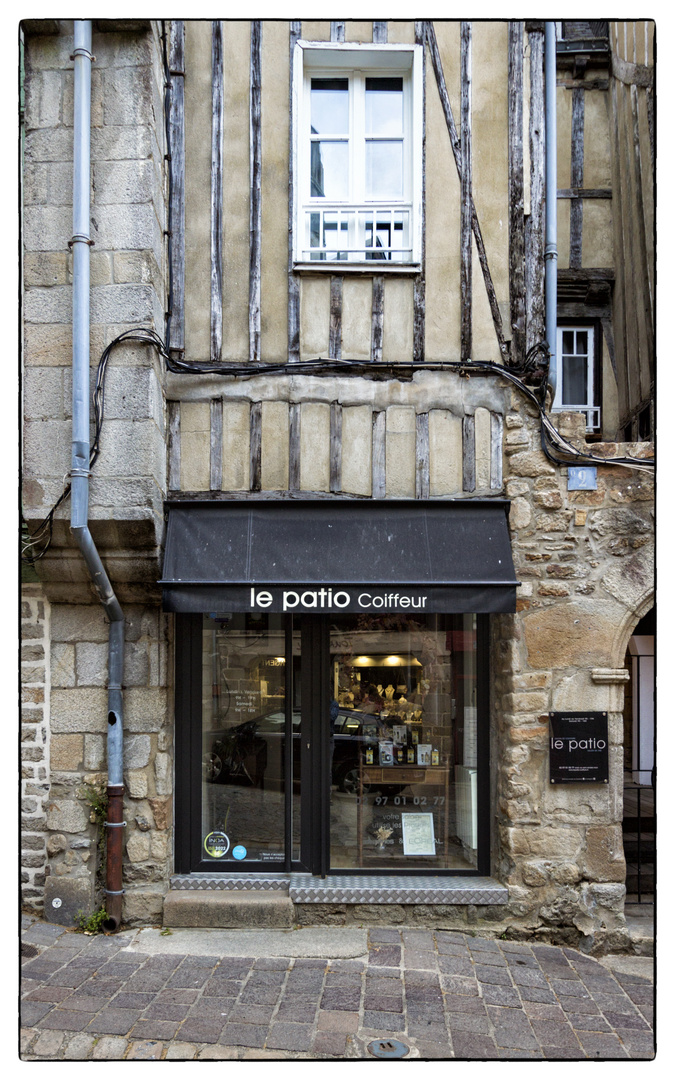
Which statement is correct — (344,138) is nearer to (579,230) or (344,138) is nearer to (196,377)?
(196,377)

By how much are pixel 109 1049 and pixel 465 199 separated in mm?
5478

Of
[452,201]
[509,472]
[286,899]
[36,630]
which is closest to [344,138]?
[452,201]

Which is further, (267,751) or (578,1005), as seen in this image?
(267,751)

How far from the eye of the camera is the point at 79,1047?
341 cm

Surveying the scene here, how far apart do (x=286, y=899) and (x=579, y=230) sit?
6.60 metres

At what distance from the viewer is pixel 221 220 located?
4.86 m

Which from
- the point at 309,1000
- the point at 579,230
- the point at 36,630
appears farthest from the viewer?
the point at 579,230

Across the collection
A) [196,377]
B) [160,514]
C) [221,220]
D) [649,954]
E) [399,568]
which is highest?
[221,220]

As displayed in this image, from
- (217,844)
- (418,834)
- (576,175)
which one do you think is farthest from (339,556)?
(576,175)

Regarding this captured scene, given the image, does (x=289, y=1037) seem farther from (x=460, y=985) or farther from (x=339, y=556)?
(x=339, y=556)

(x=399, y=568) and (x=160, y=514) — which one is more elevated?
(x=160, y=514)

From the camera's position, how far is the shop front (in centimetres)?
496

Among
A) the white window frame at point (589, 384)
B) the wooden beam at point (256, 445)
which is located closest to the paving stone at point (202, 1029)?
the wooden beam at point (256, 445)

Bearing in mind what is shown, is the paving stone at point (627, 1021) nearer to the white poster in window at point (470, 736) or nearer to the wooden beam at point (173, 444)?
the white poster in window at point (470, 736)
